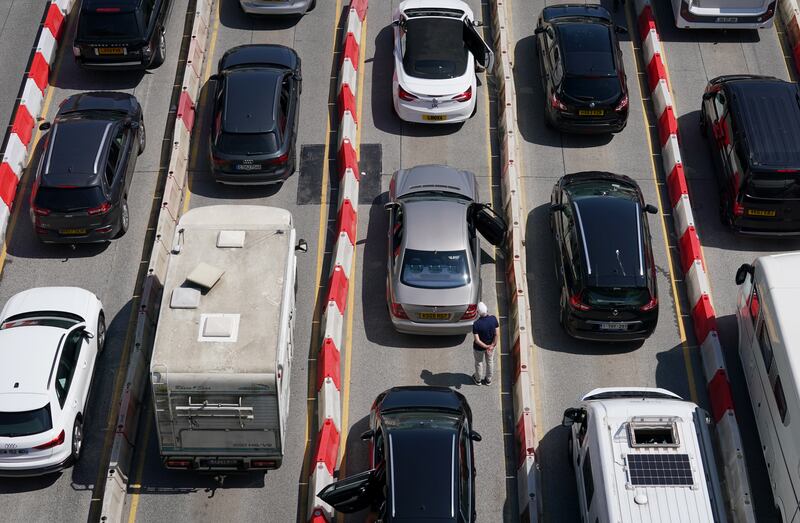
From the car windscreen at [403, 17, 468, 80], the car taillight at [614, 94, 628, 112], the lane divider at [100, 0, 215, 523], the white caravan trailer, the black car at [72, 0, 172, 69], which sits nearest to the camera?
the white caravan trailer

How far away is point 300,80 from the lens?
2634 centimetres

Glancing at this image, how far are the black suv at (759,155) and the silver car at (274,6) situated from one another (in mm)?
10807

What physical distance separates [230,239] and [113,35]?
884cm

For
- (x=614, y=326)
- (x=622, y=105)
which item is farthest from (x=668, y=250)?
(x=622, y=105)

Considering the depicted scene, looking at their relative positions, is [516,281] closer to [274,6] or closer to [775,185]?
[775,185]

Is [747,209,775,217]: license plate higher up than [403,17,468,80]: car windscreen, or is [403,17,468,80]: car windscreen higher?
[403,17,468,80]: car windscreen

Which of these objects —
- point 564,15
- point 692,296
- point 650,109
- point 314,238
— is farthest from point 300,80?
point 692,296

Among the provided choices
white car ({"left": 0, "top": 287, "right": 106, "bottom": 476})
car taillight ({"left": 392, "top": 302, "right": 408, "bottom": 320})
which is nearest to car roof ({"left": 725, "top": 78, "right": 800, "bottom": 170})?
car taillight ({"left": 392, "top": 302, "right": 408, "bottom": 320})

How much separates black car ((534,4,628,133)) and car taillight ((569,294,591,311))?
5540 millimetres

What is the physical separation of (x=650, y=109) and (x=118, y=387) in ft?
46.2

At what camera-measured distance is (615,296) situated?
21.4m

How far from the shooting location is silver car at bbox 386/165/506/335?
21.7 metres

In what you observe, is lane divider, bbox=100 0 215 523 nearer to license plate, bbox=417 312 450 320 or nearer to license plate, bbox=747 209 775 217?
license plate, bbox=417 312 450 320

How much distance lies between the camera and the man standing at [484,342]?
68.1 ft
